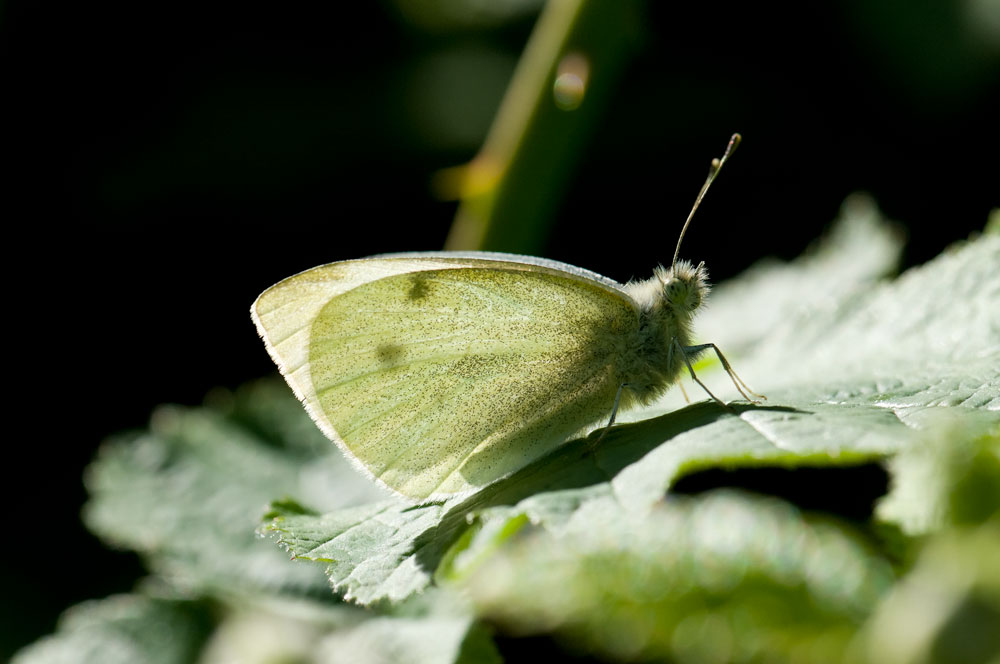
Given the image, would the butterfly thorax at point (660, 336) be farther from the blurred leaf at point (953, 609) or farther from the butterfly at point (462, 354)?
the blurred leaf at point (953, 609)

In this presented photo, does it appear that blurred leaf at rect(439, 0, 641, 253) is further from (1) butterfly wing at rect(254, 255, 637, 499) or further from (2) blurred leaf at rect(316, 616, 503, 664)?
(2) blurred leaf at rect(316, 616, 503, 664)

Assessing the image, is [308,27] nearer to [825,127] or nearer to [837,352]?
[825,127]

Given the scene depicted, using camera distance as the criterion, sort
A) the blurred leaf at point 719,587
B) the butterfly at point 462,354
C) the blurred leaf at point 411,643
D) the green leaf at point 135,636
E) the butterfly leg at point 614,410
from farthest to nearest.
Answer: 1. the green leaf at point 135,636
2. the butterfly at point 462,354
3. the butterfly leg at point 614,410
4. the blurred leaf at point 411,643
5. the blurred leaf at point 719,587

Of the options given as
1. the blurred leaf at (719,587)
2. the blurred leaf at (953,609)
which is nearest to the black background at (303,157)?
the blurred leaf at (719,587)

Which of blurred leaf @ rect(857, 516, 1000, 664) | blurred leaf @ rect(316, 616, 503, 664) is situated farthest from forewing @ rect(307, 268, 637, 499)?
blurred leaf @ rect(857, 516, 1000, 664)

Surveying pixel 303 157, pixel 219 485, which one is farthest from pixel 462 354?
pixel 303 157

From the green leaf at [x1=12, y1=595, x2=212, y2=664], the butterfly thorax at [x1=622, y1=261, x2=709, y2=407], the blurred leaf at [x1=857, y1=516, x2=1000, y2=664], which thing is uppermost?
the butterfly thorax at [x1=622, y1=261, x2=709, y2=407]
